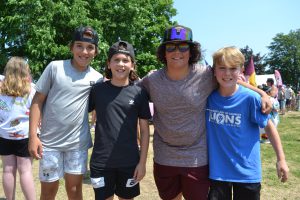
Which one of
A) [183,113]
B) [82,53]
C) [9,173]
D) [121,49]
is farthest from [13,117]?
[183,113]

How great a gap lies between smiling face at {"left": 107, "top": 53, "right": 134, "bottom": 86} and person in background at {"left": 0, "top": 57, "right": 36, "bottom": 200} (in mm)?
1390

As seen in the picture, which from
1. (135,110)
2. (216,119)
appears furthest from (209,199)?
(135,110)

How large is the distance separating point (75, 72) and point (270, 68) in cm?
6591

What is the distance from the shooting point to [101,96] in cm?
304

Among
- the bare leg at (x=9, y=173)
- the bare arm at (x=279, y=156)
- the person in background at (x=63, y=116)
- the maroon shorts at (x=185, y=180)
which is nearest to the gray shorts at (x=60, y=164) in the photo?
the person in background at (x=63, y=116)

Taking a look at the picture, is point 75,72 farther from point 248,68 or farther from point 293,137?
point 293,137

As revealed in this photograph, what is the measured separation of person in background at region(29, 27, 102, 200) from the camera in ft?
10.3

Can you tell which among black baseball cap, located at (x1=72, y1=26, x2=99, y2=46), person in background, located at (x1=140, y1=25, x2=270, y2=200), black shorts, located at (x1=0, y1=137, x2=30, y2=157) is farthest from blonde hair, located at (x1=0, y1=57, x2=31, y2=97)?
person in background, located at (x1=140, y1=25, x2=270, y2=200)

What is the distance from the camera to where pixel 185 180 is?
2973mm

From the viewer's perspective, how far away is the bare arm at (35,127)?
3.09 metres

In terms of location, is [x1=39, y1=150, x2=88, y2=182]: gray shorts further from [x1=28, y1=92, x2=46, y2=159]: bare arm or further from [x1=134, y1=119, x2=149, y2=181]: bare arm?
[x1=134, y1=119, x2=149, y2=181]: bare arm

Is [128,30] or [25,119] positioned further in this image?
[128,30]

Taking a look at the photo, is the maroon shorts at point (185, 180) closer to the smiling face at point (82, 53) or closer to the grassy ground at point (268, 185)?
the smiling face at point (82, 53)

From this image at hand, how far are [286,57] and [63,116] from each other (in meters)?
66.4
